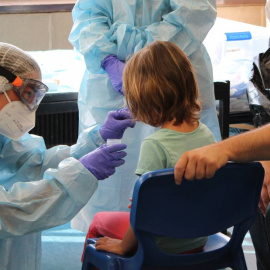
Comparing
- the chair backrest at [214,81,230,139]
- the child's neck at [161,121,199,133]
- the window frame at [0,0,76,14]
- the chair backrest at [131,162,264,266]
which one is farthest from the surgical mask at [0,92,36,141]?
the window frame at [0,0,76,14]

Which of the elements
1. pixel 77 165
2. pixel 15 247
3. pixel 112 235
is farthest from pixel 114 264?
pixel 15 247

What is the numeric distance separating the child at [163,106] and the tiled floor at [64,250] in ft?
3.09

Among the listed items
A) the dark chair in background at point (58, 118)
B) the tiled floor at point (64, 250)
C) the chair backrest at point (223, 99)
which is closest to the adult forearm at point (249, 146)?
the tiled floor at point (64, 250)

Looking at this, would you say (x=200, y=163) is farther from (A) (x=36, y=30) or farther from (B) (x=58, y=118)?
(A) (x=36, y=30)

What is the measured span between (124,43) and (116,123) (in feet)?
2.14

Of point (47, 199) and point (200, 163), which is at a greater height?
point (200, 163)

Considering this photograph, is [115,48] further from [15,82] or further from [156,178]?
[156,178]

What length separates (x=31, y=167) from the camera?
1809mm

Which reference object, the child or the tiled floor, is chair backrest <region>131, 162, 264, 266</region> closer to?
the child

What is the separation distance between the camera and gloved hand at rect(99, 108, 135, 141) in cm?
177

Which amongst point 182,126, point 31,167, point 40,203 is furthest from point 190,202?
point 31,167

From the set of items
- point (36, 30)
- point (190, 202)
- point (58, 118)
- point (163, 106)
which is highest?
point (163, 106)

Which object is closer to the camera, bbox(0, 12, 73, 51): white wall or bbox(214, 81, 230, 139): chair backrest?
bbox(214, 81, 230, 139): chair backrest

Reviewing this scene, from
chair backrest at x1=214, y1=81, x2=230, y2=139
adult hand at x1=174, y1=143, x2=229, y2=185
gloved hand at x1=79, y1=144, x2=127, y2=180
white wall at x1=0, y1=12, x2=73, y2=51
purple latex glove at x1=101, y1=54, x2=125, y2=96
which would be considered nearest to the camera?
adult hand at x1=174, y1=143, x2=229, y2=185
